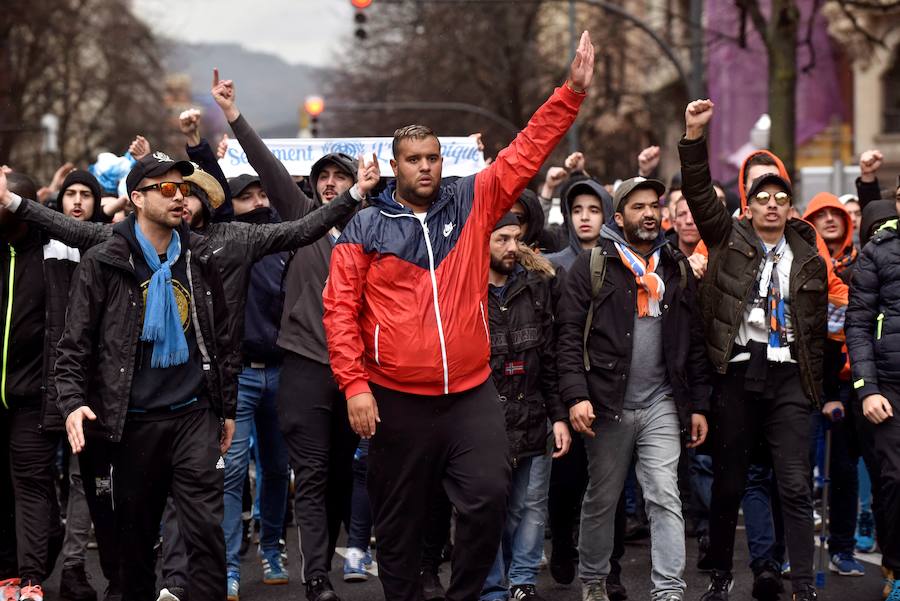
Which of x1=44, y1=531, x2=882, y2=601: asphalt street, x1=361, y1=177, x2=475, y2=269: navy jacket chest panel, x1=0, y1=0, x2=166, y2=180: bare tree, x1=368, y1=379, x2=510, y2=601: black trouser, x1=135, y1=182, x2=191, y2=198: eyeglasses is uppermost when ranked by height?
x1=0, y1=0, x2=166, y2=180: bare tree

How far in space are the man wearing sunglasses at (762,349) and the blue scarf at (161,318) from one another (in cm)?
261

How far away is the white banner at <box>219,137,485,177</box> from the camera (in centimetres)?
936

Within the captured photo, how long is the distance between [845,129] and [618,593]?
2696 cm

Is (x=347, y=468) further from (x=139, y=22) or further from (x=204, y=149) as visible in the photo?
(x=139, y=22)

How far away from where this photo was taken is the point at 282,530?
335 inches

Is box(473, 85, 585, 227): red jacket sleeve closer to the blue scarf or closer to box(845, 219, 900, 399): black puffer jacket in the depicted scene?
the blue scarf

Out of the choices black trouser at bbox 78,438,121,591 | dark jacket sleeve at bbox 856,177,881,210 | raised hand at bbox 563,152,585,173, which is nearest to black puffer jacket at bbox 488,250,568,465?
black trouser at bbox 78,438,121,591

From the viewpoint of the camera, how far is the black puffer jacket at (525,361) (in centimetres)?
742

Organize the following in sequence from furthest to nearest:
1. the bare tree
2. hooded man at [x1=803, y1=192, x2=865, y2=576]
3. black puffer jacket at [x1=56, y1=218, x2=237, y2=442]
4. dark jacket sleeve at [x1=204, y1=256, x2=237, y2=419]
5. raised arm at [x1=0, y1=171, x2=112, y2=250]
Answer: the bare tree, hooded man at [x1=803, y1=192, x2=865, y2=576], raised arm at [x1=0, y1=171, x2=112, y2=250], dark jacket sleeve at [x1=204, y1=256, x2=237, y2=419], black puffer jacket at [x1=56, y1=218, x2=237, y2=442]

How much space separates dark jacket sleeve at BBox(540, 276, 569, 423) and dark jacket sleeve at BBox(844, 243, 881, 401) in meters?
1.52

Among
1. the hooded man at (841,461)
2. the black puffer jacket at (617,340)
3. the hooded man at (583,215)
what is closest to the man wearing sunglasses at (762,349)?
the black puffer jacket at (617,340)

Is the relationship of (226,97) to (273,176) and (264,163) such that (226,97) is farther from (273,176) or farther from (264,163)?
(273,176)

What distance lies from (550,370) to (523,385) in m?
0.16

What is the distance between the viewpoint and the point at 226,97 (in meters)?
7.43
